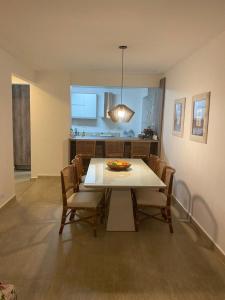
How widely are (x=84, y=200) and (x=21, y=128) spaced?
388 cm

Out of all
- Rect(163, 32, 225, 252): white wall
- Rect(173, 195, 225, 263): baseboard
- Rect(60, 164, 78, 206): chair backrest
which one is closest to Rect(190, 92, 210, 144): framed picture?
Rect(163, 32, 225, 252): white wall

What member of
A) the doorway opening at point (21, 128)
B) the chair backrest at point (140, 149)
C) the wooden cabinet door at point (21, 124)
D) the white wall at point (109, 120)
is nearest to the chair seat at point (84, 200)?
the chair backrest at point (140, 149)

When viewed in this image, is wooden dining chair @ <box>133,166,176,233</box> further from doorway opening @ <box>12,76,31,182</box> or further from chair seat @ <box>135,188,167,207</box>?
doorway opening @ <box>12,76,31,182</box>

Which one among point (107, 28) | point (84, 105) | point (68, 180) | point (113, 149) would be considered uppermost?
point (107, 28)

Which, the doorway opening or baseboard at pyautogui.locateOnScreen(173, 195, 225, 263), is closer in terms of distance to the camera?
baseboard at pyautogui.locateOnScreen(173, 195, 225, 263)

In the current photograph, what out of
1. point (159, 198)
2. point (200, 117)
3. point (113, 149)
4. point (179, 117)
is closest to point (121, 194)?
point (159, 198)

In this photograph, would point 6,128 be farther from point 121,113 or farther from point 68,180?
point 121,113

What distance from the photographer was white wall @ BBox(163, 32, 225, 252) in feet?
9.07

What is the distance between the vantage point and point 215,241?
284cm

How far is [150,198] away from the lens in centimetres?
328

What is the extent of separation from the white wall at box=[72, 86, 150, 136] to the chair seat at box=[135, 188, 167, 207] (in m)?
4.25

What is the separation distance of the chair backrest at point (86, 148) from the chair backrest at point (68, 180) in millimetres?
1938

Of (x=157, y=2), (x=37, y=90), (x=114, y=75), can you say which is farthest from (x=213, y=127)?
(x=37, y=90)

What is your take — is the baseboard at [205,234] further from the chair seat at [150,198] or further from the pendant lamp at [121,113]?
the pendant lamp at [121,113]
